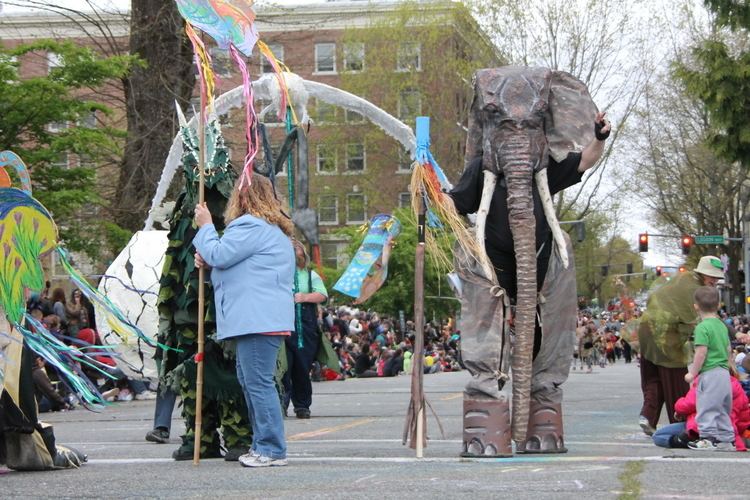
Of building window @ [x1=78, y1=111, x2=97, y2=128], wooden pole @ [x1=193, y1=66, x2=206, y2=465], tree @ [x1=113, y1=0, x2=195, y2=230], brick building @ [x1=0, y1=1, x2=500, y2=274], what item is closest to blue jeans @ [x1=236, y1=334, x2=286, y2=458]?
wooden pole @ [x1=193, y1=66, x2=206, y2=465]

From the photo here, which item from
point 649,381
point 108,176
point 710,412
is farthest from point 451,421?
point 108,176

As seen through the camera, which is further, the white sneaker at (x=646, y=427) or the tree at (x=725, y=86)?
the tree at (x=725, y=86)

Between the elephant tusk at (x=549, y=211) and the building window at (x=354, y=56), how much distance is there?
1978 inches

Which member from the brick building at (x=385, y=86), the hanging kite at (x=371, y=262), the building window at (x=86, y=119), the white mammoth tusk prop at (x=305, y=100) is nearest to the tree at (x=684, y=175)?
the brick building at (x=385, y=86)

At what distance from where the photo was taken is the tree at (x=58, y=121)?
20.3 metres

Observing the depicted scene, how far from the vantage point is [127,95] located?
2472 centimetres

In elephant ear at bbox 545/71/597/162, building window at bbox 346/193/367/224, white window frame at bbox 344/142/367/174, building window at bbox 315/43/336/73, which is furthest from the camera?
building window at bbox 315/43/336/73

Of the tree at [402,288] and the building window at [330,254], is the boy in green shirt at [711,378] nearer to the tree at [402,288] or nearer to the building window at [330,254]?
the tree at [402,288]

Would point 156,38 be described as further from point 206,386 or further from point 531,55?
point 531,55

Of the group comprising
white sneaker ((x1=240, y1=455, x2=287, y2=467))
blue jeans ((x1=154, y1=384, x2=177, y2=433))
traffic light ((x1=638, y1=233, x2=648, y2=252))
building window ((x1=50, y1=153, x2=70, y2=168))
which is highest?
traffic light ((x1=638, y1=233, x2=648, y2=252))

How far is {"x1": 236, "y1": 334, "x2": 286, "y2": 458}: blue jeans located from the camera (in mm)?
8539

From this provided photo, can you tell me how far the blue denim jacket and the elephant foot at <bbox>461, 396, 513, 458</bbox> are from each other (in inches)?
51.1

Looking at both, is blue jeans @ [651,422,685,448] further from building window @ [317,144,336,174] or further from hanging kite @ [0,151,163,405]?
building window @ [317,144,336,174]

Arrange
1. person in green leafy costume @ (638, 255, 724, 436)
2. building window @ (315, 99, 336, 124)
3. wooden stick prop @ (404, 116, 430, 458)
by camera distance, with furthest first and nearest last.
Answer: building window @ (315, 99, 336, 124), person in green leafy costume @ (638, 255, 724, 436), wooden stick prop @ (404, 116, 430, 458)
